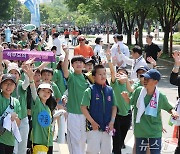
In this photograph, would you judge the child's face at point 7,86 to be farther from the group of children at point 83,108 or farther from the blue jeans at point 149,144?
the blue jeans at point 149,144

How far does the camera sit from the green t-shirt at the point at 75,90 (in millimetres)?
6961

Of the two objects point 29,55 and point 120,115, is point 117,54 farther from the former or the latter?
point 29,55

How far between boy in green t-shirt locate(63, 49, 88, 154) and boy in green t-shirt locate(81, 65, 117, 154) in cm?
56

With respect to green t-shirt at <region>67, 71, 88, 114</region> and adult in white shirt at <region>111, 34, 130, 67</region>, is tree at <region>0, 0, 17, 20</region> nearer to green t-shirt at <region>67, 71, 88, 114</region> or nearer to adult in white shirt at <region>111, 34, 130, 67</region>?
adult in white shirt at <region>111, 34, 130, 67</region>

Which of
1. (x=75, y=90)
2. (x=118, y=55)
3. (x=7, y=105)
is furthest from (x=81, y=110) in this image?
(x=118, y=55)

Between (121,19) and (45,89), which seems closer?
(45,89)

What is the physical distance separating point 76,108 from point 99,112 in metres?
0.76

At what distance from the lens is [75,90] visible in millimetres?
7000

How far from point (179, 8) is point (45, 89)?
18.9m

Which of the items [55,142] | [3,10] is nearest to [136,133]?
[55,142]

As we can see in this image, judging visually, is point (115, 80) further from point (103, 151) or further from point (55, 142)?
point (55, 142)

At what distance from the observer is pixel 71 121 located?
22.8ft

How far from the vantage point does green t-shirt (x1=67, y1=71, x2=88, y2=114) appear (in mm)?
6961

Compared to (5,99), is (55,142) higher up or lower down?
lower down
